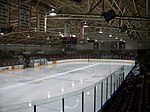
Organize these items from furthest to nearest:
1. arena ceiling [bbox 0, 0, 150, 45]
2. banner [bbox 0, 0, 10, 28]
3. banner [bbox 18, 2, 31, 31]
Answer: arena ceiling [bbox 0, 0, 150, 45], banner [bbox 18, 2, 31, 31], banner [bbox 0, 0, 10, 28]

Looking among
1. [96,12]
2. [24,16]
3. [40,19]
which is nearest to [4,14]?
[24,16]

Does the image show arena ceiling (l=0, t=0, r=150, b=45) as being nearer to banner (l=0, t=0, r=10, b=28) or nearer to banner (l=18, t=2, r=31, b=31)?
banner (l=18, t=2, r=31, b=31)

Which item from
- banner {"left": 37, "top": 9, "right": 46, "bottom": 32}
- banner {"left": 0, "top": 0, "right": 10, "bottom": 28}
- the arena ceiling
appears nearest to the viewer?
banner {"left": 0, "top": 0, "right": 10, "bottom": 28}

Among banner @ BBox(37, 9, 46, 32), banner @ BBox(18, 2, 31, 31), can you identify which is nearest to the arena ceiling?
banner @ BBox(37, 9, 46, 32)

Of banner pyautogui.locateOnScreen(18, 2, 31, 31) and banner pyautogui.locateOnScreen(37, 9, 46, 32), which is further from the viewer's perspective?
banner pyautogui.locateOnScreen(37, 9, 46, 32)

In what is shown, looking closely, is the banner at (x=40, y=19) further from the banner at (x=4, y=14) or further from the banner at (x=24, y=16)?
the banner at (x=4, y=14)

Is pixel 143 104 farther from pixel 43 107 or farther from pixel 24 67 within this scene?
pixel 24 67

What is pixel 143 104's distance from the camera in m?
5.95

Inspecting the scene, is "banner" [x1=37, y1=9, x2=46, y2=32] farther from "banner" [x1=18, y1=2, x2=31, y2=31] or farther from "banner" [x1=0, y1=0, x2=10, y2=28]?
"banner" [x1=0, y1=0, x2=10, y2=28]

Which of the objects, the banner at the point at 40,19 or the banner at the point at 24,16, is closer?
the banner at the point at 24,16

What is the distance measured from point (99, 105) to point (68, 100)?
3.71ft

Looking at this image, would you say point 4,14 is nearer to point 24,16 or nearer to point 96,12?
point 24,16

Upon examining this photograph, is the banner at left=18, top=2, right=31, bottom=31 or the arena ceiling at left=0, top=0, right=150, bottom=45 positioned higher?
the arena ceiling at left=0, top=0, right=150, bottom=45

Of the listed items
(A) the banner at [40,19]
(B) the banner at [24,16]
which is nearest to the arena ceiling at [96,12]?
(A) the banner at [40,19]
